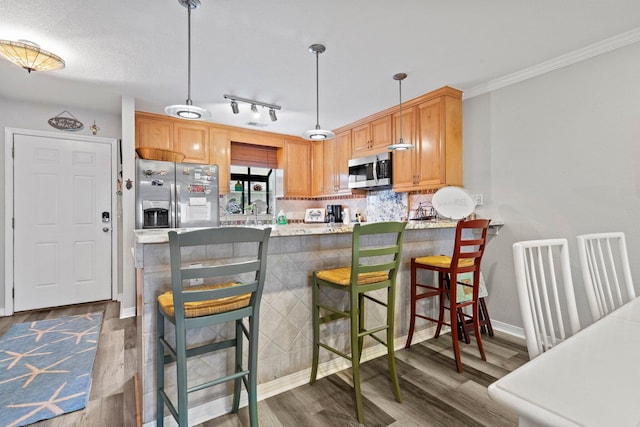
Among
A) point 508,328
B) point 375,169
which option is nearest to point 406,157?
point 375,169

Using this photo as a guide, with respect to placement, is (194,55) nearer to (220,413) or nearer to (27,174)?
(220,413)

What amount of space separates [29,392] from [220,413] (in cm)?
134

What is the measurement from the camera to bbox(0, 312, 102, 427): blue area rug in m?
1.81

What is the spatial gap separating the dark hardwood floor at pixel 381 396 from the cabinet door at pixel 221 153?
7.96 ft

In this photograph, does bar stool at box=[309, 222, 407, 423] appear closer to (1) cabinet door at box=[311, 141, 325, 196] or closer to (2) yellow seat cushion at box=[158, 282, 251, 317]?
(2) yellow seat cushion at box=[158, 282, 251, 317]

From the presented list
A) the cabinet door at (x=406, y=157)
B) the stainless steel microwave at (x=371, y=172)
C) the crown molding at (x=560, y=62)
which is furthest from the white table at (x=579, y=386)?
the stainless steel microwave at (x=371, y=172)

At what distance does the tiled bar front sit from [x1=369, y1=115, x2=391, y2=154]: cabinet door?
Result: 1749mm

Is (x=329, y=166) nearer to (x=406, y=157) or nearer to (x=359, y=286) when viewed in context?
(x=406, y=157)

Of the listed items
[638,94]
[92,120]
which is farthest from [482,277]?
[92,120]

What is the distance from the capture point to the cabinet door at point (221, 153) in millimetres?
4289

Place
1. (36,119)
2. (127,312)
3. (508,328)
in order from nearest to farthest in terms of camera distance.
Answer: (508,328) < (127,312) < (36,119)

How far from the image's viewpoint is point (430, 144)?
326cm

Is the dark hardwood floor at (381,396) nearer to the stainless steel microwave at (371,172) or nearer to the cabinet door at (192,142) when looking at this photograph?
the stainless steel microwave at (371,172)

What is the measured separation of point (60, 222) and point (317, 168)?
358cm
